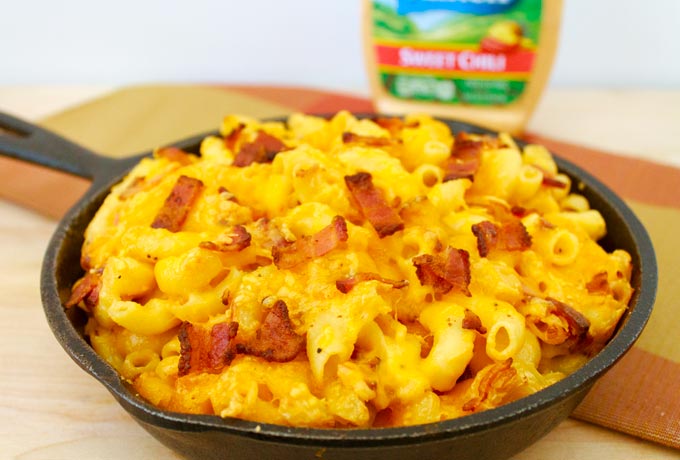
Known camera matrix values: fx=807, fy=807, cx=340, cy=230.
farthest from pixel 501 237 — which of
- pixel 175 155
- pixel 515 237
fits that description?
pixel 175 155

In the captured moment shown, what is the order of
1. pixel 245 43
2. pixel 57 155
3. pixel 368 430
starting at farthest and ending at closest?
1. pixel 245 43
2. pixel 57 155
3. pixel 368 430

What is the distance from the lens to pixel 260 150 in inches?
51.7

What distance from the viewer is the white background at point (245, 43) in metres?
2.29

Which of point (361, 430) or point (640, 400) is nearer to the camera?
point (361, 430)

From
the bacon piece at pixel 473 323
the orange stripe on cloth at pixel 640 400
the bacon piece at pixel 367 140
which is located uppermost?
the bacon piece at pixel 367 140

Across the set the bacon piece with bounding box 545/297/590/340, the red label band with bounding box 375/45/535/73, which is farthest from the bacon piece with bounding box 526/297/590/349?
the red label band with bounding box 375/45/535/73

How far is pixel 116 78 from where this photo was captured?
254cm

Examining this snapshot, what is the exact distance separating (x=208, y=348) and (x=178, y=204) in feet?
0.86

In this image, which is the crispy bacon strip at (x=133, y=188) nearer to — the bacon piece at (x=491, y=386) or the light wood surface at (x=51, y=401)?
the light wood surface at (x=51, y=401)

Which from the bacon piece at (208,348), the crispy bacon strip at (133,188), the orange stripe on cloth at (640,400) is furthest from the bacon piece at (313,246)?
the orange stripe on cloth at (640,400)

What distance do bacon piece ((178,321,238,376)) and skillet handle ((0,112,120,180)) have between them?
584 millimetres

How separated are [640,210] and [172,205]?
1041mm

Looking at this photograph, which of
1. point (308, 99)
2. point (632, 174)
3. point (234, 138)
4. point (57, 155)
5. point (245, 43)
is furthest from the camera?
point (245, 43)

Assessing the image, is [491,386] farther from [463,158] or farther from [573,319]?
[463,158]
